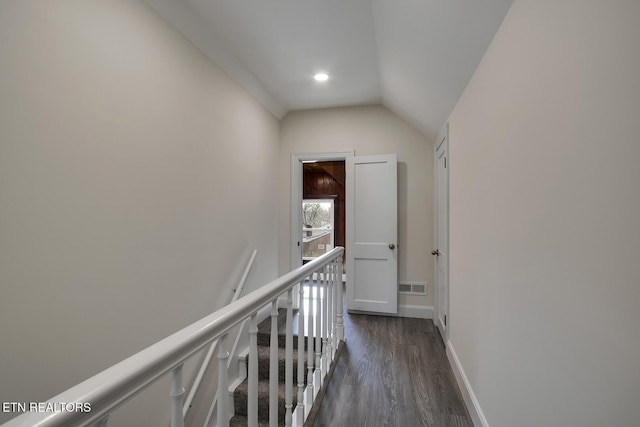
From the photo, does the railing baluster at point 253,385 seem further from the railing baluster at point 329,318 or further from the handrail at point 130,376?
the railing baluster at point 329,318

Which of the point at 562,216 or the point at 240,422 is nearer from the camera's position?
the point at 562,216

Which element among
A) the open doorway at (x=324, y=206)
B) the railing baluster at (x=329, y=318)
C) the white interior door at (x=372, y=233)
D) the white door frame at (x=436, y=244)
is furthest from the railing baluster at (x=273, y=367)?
the open doorway at (x=324, y=206)

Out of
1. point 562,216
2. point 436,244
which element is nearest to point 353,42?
point 562,216

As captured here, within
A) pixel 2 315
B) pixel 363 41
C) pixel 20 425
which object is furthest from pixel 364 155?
pixel 20 425

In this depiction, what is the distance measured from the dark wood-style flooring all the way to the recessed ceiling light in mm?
2717

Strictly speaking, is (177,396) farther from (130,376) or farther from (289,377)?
(289,377)

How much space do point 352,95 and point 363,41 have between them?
104cm

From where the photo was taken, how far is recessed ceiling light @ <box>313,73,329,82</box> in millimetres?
2852

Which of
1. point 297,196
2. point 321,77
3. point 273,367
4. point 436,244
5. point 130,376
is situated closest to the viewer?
point 130,376

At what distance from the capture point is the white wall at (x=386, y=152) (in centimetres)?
348

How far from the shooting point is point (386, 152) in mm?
3596

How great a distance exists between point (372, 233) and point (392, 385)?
1786 mm

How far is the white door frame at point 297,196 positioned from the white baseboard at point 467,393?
81.3 inches

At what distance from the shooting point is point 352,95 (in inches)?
132
